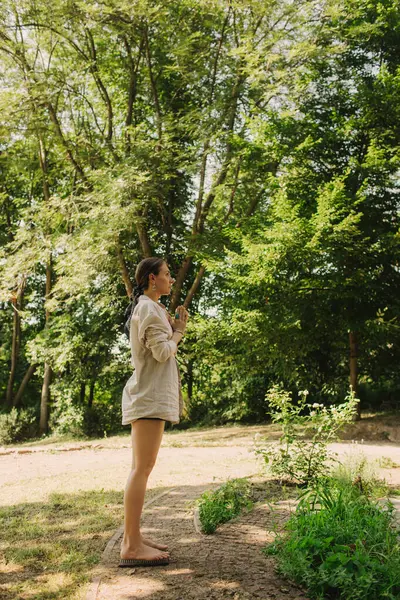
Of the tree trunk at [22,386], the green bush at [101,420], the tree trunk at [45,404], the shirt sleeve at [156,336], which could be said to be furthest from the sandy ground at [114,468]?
the tree trunk at [22,386]

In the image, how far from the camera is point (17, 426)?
16938mm

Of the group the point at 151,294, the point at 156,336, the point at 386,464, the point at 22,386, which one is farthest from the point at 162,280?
the point at 22,386

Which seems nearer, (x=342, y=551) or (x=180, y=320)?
(x=342, y=551)

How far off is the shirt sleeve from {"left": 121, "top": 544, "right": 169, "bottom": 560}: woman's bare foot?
120 centimetres

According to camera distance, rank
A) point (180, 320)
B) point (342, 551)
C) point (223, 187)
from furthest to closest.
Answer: point (223, 187)
point (180, 320)
point (342, 551)

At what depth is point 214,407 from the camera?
1675 centimetres

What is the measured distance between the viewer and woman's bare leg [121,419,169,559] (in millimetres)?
3322

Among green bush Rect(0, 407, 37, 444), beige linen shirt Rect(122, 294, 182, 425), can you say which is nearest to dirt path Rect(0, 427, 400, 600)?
beige linen shirt Rect(122, 294, 182, 425)

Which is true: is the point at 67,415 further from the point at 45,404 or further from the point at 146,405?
the point at 146,405

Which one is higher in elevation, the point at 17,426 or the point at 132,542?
the point at 17,426

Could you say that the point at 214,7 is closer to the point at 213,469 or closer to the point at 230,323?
the point at 230,323

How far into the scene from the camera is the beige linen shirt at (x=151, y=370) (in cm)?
331

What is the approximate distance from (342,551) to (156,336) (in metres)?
1.61

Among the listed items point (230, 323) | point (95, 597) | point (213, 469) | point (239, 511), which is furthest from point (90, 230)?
point (95, 597)
